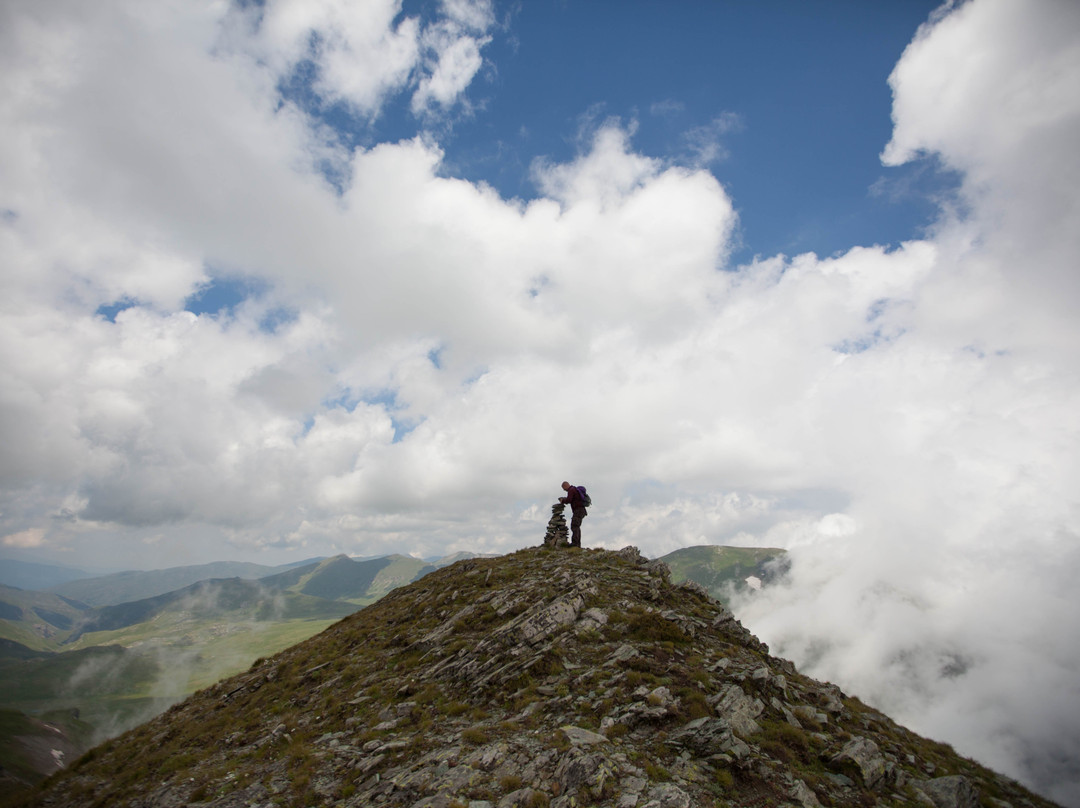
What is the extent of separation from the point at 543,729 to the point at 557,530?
29.1 m

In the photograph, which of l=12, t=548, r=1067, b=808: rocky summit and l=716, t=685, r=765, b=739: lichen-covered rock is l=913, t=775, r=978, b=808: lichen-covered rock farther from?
l=716, t=685, r=765, b=739: lichen-covered rock

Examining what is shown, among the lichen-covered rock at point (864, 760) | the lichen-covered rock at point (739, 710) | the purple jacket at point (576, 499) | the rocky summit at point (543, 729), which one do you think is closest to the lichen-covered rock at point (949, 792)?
the rocky summit at point (543, 729)

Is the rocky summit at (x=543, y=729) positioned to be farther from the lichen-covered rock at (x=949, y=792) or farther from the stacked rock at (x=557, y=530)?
the stacked rock at (x=557, y=530)

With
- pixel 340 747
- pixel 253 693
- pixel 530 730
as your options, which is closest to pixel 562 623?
pixel 530 730

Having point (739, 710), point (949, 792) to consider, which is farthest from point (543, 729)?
point (949, 792)

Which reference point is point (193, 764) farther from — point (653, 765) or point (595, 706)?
point (653, 765)

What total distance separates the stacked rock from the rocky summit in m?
13.2

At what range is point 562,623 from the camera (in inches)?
966

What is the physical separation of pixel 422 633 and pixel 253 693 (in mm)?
11169

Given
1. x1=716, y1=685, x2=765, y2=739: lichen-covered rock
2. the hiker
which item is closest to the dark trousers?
the hiker

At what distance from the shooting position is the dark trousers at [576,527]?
4356 cm

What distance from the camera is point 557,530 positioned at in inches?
1812

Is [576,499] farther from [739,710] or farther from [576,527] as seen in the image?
[739,710]

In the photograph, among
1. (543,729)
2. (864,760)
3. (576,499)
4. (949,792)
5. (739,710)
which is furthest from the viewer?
(576,499)
